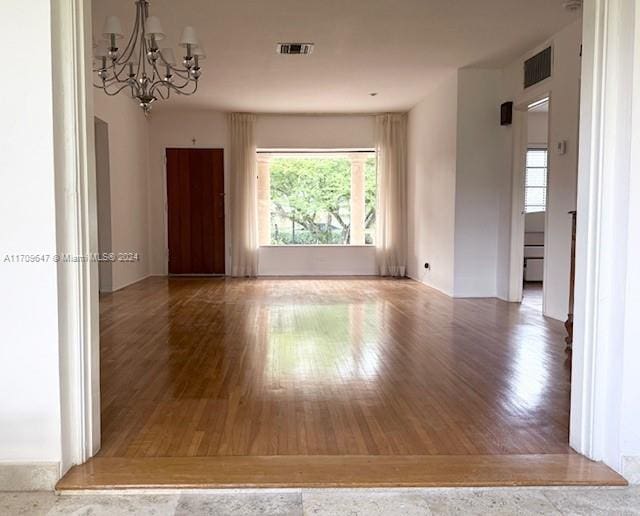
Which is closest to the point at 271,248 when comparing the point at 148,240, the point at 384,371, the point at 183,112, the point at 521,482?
the point at 148,240

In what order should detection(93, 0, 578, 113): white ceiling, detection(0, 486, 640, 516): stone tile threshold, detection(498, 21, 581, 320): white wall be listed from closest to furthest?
detection(0, 486, 640, 516): stone tile threshold, detection(93, 0, 578, 113): white ceiling, detection(498, 21, 581, 320): white wall

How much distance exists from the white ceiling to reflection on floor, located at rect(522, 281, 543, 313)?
2.88 metres

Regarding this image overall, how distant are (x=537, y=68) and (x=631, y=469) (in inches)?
187

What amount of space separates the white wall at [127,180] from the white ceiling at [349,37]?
1.24m

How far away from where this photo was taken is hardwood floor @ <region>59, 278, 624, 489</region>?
194 centimetres

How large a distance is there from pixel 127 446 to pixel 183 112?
7.83 meters

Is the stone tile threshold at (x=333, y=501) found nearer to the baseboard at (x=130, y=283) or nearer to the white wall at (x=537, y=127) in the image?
the baseboard at (x=130, y=283)

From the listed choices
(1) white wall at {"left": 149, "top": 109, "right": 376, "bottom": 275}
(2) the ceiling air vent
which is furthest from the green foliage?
(2) the ceiling air vent

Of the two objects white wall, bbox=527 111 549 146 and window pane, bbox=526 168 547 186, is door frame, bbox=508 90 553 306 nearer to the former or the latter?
white wall, bbox=527 111 549 146

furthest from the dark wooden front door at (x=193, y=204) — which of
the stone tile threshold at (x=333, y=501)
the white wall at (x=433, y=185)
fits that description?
the stone tile threshold at (x=333, y=501)

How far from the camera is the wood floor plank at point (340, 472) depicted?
72.4 inches

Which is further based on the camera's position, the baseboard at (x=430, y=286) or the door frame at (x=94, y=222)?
the baseboard at (x=430, y=286)

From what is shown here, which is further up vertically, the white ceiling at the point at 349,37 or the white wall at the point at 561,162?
the white ceiling at the point at 349,37

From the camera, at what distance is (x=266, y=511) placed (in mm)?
1693
